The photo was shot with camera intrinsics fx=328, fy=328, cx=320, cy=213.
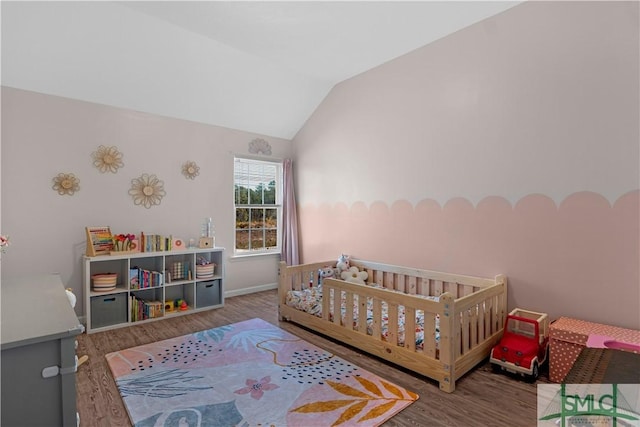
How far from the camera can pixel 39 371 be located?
1.13 metres

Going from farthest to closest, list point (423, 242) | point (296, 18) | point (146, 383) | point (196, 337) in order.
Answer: point (423, 242) → point (196, 337) → point (296, 18) → point (146, 383)

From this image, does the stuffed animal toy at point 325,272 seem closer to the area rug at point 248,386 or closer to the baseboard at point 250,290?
the area rug at point 248,386

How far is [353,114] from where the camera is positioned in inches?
158

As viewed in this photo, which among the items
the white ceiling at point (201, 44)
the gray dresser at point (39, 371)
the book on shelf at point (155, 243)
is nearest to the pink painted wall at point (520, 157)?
the white ceiling at point (201, 44)

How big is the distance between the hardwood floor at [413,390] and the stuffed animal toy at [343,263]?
958 millimetres

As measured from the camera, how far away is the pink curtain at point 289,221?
473cm

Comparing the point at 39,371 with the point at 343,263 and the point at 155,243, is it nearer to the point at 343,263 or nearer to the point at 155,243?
the point at 155,243

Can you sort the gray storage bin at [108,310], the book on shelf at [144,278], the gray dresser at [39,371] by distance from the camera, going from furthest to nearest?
the book on shelf at [144,278]
the gray storage bin at [108,310]
the gray dresser at [39,371]

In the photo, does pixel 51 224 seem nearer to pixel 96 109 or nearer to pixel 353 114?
pixel 96 109

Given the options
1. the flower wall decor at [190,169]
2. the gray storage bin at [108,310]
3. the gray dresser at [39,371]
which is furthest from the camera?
the flower wall decor at [190,169]

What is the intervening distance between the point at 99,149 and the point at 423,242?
3.47 meters

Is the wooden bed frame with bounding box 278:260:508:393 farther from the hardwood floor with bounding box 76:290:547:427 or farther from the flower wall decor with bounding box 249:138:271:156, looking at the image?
the flower wall decor with bounding box 249:138:271:156

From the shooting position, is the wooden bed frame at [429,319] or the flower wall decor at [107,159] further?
the flower wall decor at [107,159]

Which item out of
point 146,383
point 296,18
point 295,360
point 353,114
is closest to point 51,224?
point 146,383
